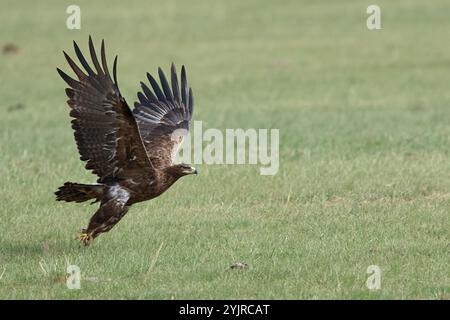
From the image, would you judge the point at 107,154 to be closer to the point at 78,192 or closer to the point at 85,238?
the point at 78,192

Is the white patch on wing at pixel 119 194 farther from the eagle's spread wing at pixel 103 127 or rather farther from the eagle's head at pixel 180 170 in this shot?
the eagle's head at pixel 180 170

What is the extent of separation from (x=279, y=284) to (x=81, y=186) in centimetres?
217

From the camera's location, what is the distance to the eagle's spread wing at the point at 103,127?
9.16m

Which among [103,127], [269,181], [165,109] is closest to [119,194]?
[103,127]

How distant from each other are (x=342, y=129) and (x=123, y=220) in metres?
6.11

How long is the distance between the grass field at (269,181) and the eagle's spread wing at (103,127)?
0.78 metres

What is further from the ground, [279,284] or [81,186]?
[81,186]

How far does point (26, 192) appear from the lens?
479 inches

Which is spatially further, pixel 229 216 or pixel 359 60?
pixel 359 60

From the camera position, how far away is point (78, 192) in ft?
31.3

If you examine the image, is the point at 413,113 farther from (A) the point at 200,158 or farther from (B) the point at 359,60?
(B) the point at 359,60
